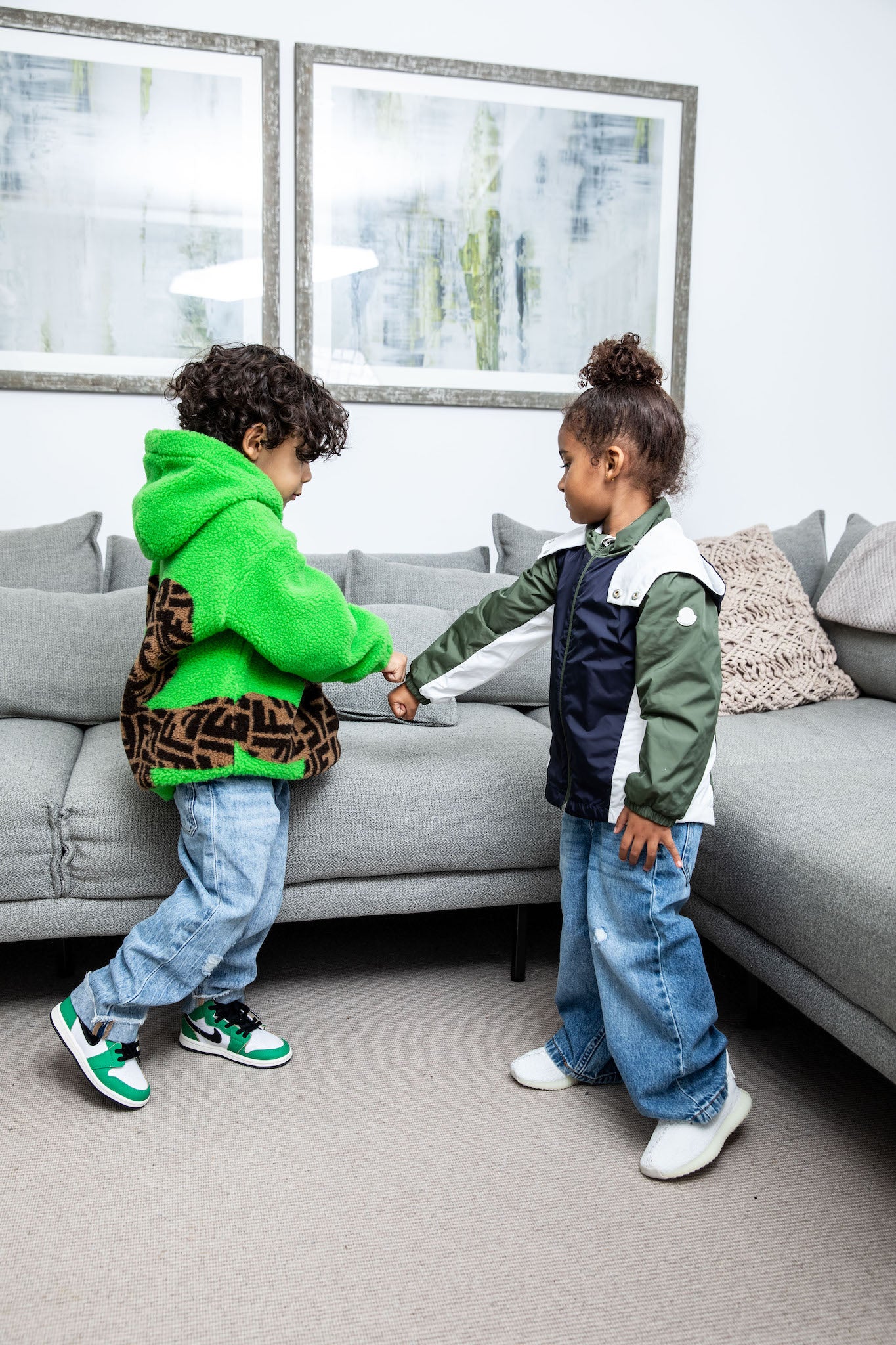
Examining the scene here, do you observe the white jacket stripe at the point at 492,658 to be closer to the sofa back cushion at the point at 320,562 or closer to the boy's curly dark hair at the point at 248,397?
the boy's curly dark hair at the point at 248,397

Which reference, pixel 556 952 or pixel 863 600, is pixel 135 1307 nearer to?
pixel 556 952

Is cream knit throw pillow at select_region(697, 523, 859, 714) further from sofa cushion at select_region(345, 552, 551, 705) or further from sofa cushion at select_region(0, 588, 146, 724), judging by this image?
sofa cushion at select_region(0, 588, 146, 724)

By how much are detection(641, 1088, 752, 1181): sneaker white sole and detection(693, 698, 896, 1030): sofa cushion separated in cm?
22

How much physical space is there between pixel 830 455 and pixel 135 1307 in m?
2.85

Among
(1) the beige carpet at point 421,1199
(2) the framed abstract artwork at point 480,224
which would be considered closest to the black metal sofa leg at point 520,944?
(1) the beige carpet at point 421,1199

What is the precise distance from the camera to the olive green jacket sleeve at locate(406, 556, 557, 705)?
5.20 ft

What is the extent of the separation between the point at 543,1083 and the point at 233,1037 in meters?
0.50

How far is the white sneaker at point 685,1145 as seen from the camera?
1.37 metres

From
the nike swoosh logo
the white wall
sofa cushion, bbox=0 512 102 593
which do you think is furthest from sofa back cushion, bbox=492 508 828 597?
the nike swoosh logo

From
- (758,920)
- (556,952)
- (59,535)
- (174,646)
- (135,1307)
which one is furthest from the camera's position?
(59,535)

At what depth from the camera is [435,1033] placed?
1.75m

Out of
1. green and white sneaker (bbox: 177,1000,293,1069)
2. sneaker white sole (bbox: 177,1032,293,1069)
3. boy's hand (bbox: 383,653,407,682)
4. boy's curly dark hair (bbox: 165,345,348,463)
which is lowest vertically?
sneaker white sole (bbox: 177,1032,293,1069)

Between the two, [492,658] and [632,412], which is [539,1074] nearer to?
[492,658]

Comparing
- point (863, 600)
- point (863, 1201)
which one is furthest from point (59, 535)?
point (863, 1201)
